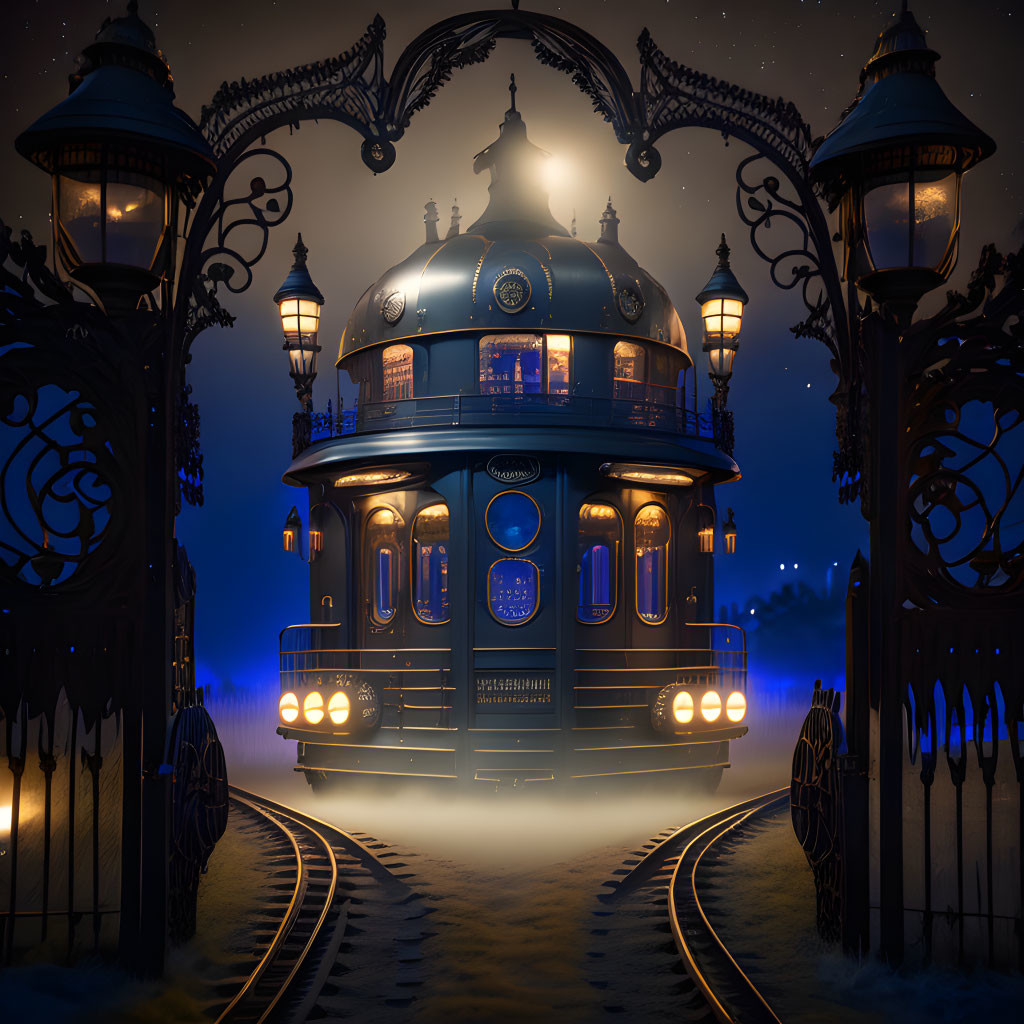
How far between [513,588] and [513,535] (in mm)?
866

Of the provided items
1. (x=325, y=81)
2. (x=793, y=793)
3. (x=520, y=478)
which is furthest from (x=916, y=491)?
(x=520, y=478)

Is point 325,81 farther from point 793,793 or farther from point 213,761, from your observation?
point 793,793

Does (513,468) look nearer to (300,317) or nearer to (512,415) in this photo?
(512,415)

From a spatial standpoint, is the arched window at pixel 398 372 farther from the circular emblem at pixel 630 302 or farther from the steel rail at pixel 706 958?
the steel rail at pixel 706 958

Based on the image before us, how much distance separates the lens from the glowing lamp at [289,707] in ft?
59.0

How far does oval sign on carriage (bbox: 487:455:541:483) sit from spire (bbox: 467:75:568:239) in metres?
4.93

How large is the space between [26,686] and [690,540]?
13.9m

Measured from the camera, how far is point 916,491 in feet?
25.5

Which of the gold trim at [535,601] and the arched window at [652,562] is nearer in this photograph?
the gold trim at [535,601]

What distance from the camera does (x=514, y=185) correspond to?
68.8ft

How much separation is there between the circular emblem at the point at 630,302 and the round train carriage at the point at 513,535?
0.03 m

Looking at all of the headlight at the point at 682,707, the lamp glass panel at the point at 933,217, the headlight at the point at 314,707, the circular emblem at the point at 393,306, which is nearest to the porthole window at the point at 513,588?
the headlight at the point at 682,707

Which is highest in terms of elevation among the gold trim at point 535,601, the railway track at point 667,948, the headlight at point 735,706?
the gold trim at point 535,601

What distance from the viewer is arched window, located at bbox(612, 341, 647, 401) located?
1934cm
